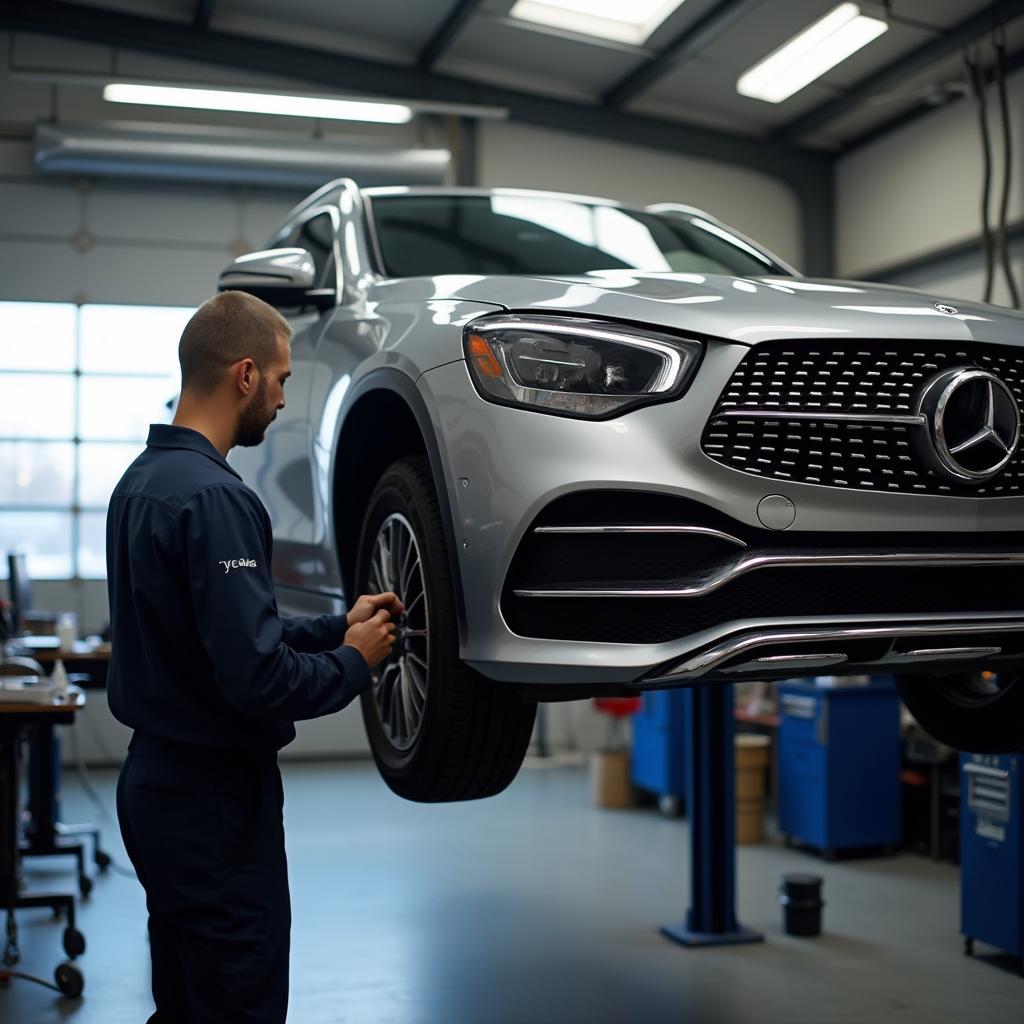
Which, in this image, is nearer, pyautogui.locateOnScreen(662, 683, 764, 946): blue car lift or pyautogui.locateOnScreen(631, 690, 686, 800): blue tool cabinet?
pyautogui.locateOnScreen(662, 683, 764, 946): blue car lift

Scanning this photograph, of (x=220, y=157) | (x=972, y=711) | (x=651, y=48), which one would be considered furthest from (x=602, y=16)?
(x=972, y=711)

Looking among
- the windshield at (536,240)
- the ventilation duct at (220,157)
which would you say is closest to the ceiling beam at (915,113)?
the ventilation duct at (220,157)

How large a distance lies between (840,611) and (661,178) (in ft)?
27.6

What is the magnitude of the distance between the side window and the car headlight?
44.7 inches

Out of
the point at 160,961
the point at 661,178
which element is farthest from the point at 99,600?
the point at 160,961

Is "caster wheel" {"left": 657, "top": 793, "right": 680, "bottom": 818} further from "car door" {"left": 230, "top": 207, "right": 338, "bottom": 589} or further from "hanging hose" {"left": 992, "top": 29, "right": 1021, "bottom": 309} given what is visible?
"car door" {"left": 230, "top": 207, "right": 338, "bottom": 589}

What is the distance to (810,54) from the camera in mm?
8250

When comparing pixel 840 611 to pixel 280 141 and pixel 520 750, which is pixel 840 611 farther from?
pixel 280 141

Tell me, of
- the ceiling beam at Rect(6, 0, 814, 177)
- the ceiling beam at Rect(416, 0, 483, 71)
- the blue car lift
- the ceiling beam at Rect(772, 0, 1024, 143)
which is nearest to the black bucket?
the blue car lift

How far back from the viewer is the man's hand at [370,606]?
2.05m

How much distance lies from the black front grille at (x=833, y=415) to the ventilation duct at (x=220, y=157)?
23.3ft

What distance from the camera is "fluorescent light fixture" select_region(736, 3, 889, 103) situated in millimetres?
7695

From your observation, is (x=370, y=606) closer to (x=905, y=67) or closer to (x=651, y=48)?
(x=651, y=48)

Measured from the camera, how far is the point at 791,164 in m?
10.0
